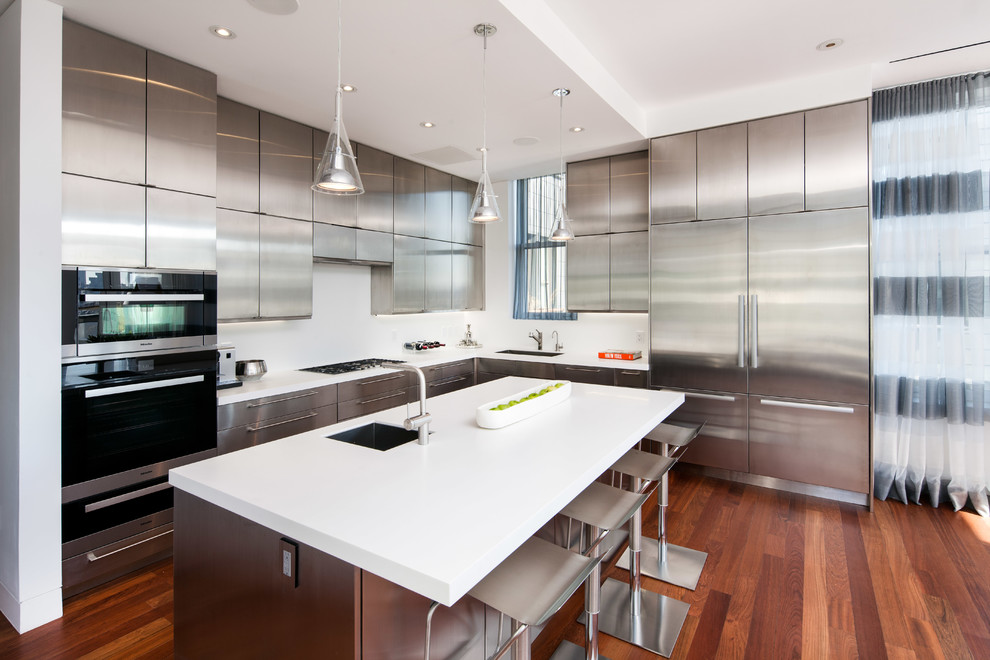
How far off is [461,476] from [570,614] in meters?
1.24

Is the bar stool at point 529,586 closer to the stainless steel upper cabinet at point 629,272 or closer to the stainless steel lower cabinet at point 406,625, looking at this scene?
the stainless steel lower cabinet at point 406,625

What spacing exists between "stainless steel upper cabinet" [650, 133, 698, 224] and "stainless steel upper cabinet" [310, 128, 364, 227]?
8.35 feet

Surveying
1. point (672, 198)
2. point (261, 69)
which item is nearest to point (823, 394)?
point (672, 198)

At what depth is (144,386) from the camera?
263 centimetres

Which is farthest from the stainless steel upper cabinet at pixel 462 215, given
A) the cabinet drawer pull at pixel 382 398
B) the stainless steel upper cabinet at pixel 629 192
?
the cabinet drawer pull at pixel 382 398

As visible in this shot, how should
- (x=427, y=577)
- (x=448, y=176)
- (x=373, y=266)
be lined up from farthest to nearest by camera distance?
1. (x=448, y=176)
2. (x=373, y=266)
3. (x=427, y=577)

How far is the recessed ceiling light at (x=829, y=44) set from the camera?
3084 millimetres

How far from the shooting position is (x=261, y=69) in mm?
2914

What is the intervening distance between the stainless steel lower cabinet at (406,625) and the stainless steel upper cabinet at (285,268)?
271 cm

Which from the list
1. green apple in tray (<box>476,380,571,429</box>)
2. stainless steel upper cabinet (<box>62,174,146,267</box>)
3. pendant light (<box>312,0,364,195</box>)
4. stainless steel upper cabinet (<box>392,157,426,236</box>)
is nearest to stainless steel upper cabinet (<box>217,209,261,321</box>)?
stainless steel upper cabinet (<box>62,174,146,267</box>)

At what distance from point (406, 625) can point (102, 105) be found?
277 cm

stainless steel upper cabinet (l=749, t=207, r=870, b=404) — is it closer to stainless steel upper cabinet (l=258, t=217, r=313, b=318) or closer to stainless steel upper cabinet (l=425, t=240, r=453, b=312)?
stainless steel upper cabinet (l=425, t=240, r=453, b=312)

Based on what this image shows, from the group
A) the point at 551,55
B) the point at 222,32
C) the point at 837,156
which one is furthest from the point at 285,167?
the point at 837,156

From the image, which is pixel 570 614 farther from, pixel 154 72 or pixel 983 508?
pixel 154 72
